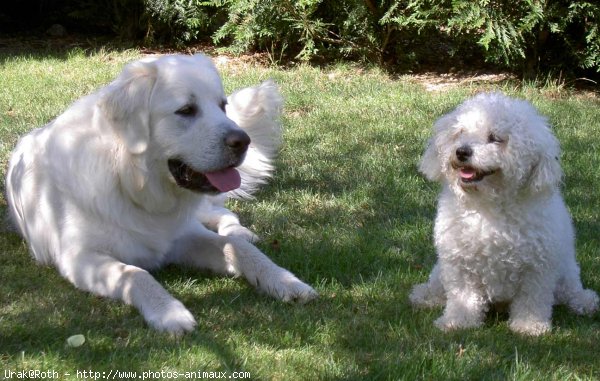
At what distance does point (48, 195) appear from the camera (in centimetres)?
404

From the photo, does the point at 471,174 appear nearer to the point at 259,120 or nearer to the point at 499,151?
the point at 499,151

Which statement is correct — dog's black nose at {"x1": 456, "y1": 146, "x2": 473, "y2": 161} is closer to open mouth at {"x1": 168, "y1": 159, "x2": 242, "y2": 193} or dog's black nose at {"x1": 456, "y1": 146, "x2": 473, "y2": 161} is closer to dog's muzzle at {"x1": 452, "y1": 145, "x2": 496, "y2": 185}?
dog's muzzle at {"x1": 452, "y1": 145, "x2": 496, "y2": 185}

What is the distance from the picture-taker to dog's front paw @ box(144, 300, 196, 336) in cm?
321

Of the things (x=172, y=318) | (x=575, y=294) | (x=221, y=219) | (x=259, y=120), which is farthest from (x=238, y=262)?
(x=259, y=120)

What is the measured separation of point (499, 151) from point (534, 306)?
664 mm

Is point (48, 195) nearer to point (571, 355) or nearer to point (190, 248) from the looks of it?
point (190, 248)

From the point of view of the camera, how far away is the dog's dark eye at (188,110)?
3723 millimetres

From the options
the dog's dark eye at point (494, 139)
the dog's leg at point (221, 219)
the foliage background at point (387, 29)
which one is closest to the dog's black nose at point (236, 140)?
the dog's leg at point (221, 219)

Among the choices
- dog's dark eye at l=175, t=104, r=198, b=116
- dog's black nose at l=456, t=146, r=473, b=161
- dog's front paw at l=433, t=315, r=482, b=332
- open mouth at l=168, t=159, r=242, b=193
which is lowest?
dog's front paw at l=433, t=315, r=482, b=332

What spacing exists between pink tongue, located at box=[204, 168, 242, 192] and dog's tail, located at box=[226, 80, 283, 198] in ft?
5.07

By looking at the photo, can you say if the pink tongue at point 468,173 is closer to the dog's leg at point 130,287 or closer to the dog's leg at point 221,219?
the dog's leg at point 130,287

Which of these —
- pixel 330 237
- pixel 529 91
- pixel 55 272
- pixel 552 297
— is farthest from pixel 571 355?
pixel 529 91

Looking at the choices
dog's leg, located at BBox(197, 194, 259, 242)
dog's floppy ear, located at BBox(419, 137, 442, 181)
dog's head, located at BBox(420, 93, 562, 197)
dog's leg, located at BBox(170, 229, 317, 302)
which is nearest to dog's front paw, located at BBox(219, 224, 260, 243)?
dog's leg, located at BBox(197, 194, 259, 242)

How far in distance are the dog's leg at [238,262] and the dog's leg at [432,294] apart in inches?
18.6
